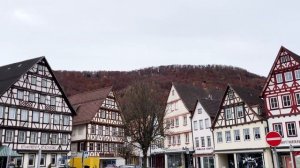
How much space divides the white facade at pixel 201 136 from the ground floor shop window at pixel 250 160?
507 centimetres

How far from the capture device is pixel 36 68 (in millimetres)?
44375

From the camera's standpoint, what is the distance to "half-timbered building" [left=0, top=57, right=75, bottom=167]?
4025 cm

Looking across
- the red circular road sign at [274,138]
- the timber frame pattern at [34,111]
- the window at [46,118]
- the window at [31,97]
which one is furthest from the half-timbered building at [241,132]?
the red circular road sign at [274,138]

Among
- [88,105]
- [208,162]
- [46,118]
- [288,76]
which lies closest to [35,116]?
[46,118]

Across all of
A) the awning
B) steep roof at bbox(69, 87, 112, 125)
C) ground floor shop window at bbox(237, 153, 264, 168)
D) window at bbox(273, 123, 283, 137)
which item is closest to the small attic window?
window at bbox(273, 123, 283, 137)

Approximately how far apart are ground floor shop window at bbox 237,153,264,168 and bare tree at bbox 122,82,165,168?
10663 mm

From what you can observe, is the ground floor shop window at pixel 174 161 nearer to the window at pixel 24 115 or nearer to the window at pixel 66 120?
the window at pixel 66 120

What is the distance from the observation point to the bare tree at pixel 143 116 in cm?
3900

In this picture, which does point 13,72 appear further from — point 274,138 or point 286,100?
point 274,138

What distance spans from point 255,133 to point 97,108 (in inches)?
999

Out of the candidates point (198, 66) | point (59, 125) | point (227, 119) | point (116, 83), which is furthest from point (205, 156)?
Result: point (198, 66)

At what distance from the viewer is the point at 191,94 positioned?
183 feet

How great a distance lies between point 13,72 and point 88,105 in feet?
47.7

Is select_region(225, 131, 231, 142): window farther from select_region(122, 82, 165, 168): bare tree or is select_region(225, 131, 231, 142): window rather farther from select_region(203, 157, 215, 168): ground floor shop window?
select_region(122, 82, 165, 168): bare tree
